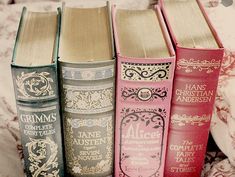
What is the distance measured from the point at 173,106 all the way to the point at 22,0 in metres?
0.47

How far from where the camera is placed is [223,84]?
82cm

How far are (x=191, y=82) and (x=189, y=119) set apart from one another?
0.08 meters

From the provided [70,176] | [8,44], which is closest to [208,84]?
[70,176]

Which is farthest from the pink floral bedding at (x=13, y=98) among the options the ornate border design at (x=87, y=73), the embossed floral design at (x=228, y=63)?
the ornate border design at (x=87, y=73)

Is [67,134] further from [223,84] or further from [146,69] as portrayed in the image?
[223,84]

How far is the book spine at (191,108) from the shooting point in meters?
0.71

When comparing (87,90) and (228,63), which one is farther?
(228,63)

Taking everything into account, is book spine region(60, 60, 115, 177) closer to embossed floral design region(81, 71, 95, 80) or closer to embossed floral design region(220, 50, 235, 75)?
embossed floral design region(81, 71, 95, 80)

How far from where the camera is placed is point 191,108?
2.49ft

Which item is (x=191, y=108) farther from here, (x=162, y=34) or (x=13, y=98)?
(x=13, y=98)

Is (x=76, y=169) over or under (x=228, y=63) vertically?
under

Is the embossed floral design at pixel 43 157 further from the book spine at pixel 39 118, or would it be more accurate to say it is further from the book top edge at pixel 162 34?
the book top edge at pixel 162 34

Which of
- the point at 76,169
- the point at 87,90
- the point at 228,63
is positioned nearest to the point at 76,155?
the point at 76,169

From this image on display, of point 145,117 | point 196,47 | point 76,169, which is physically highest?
point 196,47
